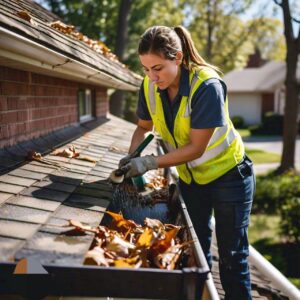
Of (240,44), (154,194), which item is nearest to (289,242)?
(154,194)

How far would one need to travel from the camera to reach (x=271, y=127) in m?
28.4

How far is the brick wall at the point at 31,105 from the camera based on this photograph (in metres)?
A: 3.00

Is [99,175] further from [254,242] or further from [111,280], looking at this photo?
[254,242]

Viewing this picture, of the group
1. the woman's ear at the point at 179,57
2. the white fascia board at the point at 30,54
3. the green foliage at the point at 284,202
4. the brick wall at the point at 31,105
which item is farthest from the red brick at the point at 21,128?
the green foliage at the point at 284,202

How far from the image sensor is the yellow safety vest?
257cm

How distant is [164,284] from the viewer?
1522 mm

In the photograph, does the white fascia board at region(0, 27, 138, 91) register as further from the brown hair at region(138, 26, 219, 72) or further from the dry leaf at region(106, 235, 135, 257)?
the dry leaf at region(106, 235, 135, 257)

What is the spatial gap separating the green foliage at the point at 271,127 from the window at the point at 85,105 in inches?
916

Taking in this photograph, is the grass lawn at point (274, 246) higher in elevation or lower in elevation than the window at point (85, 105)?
lower


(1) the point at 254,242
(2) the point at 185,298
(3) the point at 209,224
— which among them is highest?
(2) the point at 185,298

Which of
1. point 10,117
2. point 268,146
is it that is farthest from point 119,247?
point 268,146

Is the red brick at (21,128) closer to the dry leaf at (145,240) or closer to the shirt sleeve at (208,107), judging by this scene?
the shirt sleeve at (208,107)

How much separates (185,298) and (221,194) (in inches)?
52.3

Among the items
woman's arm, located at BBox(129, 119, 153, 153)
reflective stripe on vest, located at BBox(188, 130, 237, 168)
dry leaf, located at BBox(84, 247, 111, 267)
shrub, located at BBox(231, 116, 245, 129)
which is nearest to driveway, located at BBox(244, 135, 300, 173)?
shrub, located at BBox(231, 116, 245, 129)
